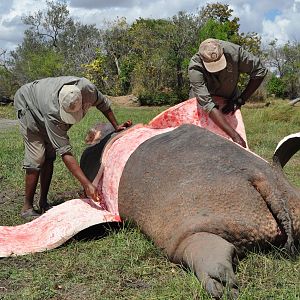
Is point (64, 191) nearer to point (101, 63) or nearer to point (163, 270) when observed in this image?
point (163, 270)

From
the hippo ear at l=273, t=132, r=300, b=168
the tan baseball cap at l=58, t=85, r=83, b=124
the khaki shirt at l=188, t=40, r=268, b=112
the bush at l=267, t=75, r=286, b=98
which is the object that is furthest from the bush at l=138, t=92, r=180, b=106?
the hippo ear at l=273, t=132, r=300, b=168

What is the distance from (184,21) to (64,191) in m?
24.2

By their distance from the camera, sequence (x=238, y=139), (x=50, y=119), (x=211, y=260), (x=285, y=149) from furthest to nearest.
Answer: (x=238, y=139) → (x=50, y=119) → (x=285, y=149) → (x=211, y=260)

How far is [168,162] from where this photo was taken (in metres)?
3.72

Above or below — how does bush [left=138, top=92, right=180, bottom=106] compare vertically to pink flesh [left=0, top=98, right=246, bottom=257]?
below

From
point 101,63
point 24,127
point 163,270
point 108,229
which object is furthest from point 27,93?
point 101,63

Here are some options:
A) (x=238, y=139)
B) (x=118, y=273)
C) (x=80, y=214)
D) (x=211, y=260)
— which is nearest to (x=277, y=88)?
(x=238, y=139)

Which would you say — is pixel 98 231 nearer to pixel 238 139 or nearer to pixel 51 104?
pixel 51 104

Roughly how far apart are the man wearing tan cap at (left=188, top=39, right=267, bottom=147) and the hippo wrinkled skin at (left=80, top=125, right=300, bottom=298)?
3.21ft

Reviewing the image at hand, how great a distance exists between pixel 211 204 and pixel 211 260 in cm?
54

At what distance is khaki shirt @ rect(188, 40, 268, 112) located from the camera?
4.88 m

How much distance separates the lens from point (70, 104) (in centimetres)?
423

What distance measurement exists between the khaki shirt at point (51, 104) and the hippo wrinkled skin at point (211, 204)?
886mm

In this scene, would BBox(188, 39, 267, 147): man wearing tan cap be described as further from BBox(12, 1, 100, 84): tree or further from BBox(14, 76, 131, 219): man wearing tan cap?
BBox(12, 1, 100, 84): tree
